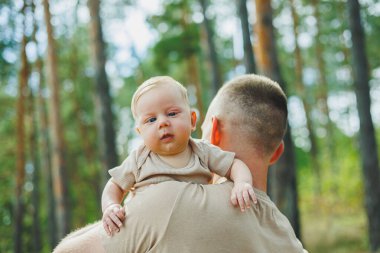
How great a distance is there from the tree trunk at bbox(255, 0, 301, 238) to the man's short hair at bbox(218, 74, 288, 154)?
24.6ft

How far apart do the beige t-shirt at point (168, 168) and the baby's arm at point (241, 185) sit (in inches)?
1.2

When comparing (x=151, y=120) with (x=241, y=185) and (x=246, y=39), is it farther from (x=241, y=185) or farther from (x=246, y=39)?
(x=246, y=39)

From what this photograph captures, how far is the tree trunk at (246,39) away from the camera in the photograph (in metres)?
12.3

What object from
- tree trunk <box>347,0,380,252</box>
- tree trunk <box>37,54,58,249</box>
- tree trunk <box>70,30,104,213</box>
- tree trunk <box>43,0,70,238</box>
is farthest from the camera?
tree trunk <box>70,30,104,213</box>

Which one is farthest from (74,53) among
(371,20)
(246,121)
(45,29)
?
(246,121)

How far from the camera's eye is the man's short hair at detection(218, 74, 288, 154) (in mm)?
2193

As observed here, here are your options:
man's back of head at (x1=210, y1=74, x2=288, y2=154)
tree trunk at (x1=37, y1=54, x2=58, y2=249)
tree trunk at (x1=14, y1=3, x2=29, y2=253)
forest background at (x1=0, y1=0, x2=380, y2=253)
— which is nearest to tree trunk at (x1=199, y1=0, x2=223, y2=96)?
forest background at (x1=0, y1=0, x2=380, y2=253)

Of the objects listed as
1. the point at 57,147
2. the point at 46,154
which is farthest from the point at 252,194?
the point at 46,154

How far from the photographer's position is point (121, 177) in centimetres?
196

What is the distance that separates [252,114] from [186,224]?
672 mm

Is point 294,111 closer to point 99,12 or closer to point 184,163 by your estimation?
point 99,12

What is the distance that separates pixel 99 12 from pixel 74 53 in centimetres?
1516

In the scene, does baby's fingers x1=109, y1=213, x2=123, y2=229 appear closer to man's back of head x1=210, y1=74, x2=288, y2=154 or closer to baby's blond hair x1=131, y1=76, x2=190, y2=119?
baby's blond hair x1=131, y1=76, x2=190, y2=119

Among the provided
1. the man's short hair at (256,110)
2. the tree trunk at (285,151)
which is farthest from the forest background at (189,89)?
the man's short hair at (256,110)
